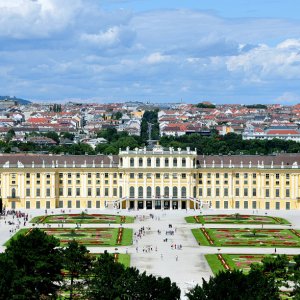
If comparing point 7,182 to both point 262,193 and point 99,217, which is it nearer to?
point 99,217

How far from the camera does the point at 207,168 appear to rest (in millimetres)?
118812

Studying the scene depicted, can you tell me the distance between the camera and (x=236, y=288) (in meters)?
50.5

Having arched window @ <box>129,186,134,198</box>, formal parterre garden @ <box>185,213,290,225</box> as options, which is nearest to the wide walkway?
formal parterre garden @ <box>185,213,290,225</box>

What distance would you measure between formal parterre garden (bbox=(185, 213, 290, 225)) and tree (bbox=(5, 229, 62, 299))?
44.3 m

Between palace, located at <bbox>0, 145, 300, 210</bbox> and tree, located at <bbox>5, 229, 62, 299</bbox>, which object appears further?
palace, located at <bbox>0, 145, 300, 210</bbox>

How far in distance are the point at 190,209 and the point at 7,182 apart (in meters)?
22.3

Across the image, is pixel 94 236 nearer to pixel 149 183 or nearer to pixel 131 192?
pixel 131 192

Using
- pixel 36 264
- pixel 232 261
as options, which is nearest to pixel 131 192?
pixel 232 261

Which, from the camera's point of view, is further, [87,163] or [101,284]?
[87,163]

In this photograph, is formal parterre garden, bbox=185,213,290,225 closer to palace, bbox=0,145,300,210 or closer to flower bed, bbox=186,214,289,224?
flower bed, bbox=186,214,289,224

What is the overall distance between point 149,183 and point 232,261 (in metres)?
44.0

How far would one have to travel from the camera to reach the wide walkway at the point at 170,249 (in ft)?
229

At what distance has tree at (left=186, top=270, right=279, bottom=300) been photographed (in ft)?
163

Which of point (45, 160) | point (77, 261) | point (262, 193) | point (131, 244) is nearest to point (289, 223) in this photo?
point (262, 193)
